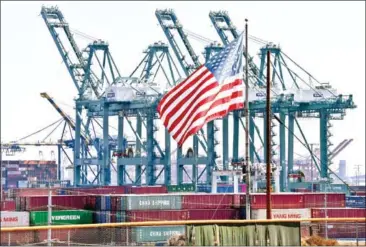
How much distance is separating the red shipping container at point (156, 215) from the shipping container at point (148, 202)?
24 centimetres

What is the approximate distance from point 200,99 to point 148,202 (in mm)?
22353

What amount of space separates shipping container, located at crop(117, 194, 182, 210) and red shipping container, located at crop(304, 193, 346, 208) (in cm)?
837

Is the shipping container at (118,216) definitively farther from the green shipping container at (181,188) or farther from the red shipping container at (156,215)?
the green shipping container at (181,188)

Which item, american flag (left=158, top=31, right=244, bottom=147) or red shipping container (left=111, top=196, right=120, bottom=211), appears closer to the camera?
american flag (left=158, top=31, right=244, bottom=147)

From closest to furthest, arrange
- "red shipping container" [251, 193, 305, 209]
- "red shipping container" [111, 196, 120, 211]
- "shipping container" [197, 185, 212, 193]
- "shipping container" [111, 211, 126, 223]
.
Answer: "shipping container" [111, 211, 126, 223], "red shipping container" [111, 196, 120, 211], "red shipping container" [251, 193, 305, 209], "shipping container" [197, 185, 212, 193]

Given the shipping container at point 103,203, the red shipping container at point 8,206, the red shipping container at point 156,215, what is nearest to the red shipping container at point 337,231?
the red shipping container at point 156,215

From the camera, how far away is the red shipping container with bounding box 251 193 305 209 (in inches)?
2094

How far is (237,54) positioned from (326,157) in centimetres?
7504

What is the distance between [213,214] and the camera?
5225 centimetres

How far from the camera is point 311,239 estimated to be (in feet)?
89.5

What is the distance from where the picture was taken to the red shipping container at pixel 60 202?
176 feet

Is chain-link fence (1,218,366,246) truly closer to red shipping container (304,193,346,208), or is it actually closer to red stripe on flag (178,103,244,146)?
red stripe on flag (178,103,244,146)

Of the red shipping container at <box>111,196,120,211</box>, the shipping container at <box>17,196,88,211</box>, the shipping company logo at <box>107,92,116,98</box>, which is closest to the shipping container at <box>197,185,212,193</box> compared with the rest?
the shipping company logo at <box>107,92,116,98</box>

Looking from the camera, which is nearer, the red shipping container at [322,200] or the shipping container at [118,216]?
the shipping container at [118,216]
